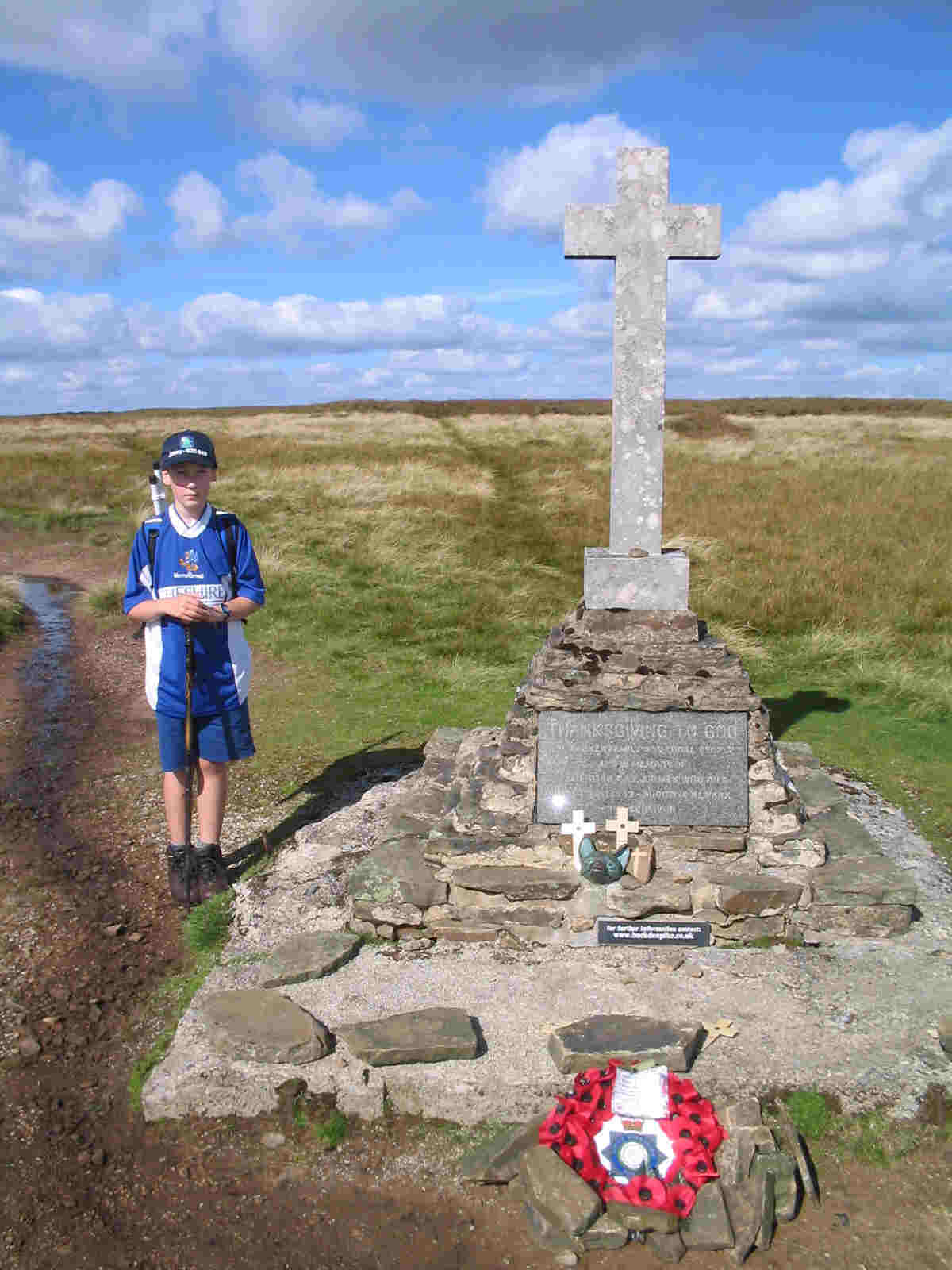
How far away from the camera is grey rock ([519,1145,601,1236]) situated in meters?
3.17

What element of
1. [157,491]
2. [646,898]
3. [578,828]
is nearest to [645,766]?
[578,828]

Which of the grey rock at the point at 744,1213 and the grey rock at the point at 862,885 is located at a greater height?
the grey rock at the point at 862,885

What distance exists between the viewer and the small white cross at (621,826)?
5.07 meters

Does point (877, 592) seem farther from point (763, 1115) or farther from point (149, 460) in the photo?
point (149, 460)

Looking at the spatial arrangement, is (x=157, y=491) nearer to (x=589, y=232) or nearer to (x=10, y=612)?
(x=589, y=232)

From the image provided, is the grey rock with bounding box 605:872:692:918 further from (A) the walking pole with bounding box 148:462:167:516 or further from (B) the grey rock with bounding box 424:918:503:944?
(A) the walking pole with bounding box 148:462:167:516

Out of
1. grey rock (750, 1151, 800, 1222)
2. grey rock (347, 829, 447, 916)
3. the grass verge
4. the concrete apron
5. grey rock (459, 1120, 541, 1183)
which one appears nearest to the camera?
grey rock (750, 1151, 800, 1222)

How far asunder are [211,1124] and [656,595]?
3.19m

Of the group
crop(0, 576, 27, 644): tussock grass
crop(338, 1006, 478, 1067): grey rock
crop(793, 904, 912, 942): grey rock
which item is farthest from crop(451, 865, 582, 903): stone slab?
crop(0, 576, 27, 644): tussock grass

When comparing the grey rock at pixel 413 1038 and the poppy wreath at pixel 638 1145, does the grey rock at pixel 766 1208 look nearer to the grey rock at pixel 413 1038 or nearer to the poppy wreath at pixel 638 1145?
the poppy wreath at pixel 638 1145

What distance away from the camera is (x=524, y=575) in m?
15.0

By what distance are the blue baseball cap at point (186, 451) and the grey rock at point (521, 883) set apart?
2445 millimetres

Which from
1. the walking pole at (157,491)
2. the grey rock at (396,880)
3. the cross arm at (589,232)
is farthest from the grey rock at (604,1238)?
the cross arm at (589,232)

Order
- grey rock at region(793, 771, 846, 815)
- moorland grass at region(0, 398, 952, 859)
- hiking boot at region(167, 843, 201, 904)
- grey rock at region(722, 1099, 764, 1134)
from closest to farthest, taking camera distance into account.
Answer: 1. grey rock at region(722, 1099, 764, 1134)
2. hiking boot at region(167, 843, 201, 904)
3. grey rock at region(793, 771, 846, 815)
4. moorland grass at region(0, 398, 952, 859)
